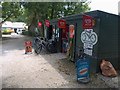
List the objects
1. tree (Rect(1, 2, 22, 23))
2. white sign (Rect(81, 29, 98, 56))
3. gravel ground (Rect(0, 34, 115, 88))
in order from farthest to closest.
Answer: tree (Rect(1, 2, 22, 23)) < white sign (Rect(81, 29, 98, 56)) < gravel ground (Rect(0, 34, 115, 88))

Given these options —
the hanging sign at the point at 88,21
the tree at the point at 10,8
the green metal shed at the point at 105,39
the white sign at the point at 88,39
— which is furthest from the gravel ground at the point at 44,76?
the tree at the point at 10,8

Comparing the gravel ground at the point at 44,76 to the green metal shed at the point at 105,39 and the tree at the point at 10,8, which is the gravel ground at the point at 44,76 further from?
the tree at the point at 10,8

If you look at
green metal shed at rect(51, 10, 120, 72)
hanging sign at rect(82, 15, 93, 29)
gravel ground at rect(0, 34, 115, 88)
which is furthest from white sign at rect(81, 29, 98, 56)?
gravel ground at rect(0, 34, 115, 88)

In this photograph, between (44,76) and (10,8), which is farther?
(10,8)

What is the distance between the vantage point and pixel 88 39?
830cm

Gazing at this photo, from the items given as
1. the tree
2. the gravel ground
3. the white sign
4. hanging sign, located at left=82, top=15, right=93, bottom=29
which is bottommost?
the gravel ground

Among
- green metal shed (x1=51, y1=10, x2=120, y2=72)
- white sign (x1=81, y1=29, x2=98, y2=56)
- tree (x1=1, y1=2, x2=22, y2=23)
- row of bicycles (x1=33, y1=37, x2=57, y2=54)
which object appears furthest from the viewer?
tree (x1=1, y1=2, x2=22, y2=23)

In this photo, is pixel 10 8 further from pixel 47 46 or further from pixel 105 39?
pixel 105 39

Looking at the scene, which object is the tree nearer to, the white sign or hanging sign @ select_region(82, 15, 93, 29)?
the white sign

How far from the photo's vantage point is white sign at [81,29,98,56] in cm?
783

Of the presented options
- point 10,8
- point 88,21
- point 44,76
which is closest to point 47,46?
point 44,76

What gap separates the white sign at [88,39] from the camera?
25.7ft

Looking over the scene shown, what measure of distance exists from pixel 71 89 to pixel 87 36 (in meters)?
2.96

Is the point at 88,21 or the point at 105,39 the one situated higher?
the point at 88,21
